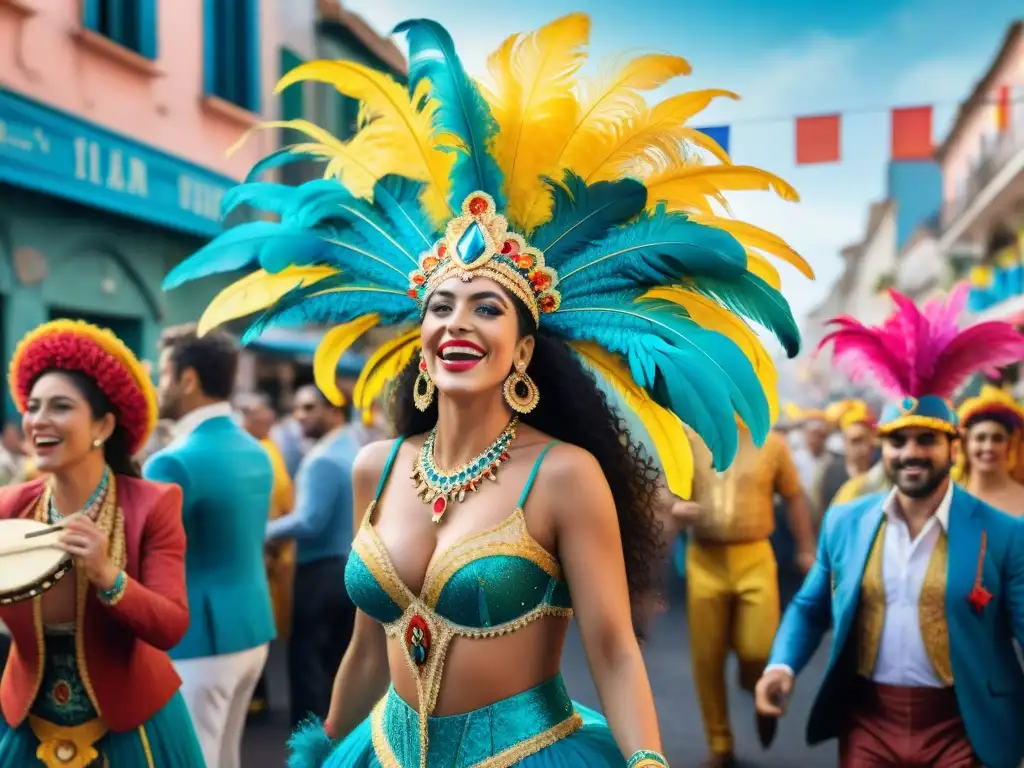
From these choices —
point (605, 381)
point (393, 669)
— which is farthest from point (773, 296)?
point (393, 669)

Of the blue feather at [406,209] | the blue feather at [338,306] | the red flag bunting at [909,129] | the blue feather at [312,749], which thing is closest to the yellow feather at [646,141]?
the blue feather at [406,209]

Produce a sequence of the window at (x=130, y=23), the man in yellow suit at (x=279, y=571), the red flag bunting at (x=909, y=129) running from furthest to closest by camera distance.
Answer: the window at (x=130, y=23) < the red flag bunting at (x=909, y=129) < the man in yellow suit at (x=279, y=571)

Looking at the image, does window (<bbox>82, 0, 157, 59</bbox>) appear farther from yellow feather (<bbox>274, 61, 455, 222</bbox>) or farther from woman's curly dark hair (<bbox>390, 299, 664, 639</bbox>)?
woman's curly dark hair (<bbox>390, 299, 664, 639</bbox>)

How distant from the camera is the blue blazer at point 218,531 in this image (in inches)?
163

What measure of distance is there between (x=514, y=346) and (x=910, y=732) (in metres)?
2.07

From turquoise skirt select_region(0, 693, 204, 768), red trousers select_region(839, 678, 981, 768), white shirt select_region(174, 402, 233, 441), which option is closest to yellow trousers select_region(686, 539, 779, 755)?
red trousers select_region(839, 678, 981, 768)

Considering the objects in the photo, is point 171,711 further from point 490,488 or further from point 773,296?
point 773,296

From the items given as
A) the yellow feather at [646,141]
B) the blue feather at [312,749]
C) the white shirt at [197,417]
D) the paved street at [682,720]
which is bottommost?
the paved street at [682,720]

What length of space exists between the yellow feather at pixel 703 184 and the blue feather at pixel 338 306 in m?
0.64

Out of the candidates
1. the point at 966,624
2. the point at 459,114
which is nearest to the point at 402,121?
the point at 459,114

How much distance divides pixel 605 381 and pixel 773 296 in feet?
1.52

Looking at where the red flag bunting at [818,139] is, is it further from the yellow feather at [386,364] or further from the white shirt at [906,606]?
the yellow feather at [386,364]

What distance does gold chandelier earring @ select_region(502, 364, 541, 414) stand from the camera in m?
2.47

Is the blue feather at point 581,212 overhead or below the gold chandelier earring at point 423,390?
overhead
